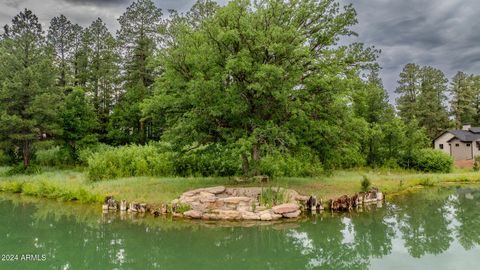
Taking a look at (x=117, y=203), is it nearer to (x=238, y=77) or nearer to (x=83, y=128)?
(x=238, y=77)

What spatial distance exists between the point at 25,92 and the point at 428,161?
30.2 m

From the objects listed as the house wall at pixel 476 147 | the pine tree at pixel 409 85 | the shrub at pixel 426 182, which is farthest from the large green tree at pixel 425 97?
the shrub at pixel 426 182

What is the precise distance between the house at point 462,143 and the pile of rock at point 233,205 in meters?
33.8

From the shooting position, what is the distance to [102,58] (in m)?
33.9

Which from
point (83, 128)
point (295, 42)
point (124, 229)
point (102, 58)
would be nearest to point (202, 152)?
point (124, 229)

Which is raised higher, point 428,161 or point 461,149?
point 461,149

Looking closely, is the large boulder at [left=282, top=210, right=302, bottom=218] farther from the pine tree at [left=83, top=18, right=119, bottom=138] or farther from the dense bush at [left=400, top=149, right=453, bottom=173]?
the pine tree at [left=83, top=18, right=119, bottom=138]

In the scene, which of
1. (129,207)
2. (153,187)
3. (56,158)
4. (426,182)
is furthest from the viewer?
(56,158)

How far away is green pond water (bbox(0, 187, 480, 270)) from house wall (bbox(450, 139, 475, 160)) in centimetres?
3050

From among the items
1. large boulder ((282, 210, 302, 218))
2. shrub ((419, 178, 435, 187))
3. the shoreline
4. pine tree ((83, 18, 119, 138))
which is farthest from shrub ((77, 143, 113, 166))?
shrub ((419, 178, 435, 187))

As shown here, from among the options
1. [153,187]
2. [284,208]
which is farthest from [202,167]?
[284,208]

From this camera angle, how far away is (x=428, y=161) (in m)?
27.6

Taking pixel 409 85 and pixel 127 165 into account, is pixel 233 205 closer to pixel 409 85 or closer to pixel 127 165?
pixel 127 165

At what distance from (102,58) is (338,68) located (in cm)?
2588
